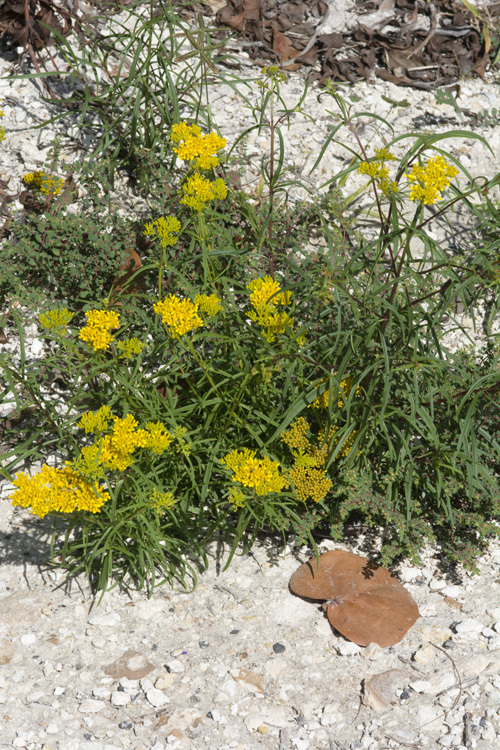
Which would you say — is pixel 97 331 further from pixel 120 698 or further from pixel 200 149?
pixel 120 698

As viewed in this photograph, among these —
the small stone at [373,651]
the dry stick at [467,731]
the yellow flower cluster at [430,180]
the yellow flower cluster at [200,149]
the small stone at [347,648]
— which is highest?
the yellow flower cluster at [430,180]

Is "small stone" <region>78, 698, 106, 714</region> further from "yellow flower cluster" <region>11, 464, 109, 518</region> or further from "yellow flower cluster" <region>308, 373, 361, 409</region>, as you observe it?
"yellow flower cluster" <region>308, 373, 361, 409</region>

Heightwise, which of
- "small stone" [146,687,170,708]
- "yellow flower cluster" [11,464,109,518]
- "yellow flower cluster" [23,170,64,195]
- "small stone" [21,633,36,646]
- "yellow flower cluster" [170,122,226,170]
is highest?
"yellow flower cluster" [170,122,226,170]

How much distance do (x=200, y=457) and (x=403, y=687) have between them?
1.08 meters

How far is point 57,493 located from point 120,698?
2.33ft

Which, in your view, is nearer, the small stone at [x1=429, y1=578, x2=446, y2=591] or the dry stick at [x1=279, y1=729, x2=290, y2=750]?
the dry stick at [x1=279, y1=729, x2=290, y2=750]

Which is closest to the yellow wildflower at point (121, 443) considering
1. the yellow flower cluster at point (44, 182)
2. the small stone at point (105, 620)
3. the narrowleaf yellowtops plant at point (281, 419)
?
the narrowleaf yellowtops plant at point (281, 419)

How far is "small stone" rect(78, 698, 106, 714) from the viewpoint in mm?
2330

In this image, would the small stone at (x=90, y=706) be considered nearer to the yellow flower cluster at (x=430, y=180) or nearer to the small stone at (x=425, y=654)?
the small stone at (x=425, y=654)

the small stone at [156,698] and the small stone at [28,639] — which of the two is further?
the small stone at [28,639]

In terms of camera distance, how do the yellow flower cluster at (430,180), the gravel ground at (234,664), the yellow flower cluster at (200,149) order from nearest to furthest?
the yellow flower cluster at (430,180), the gravel ground at (234,664), the yellow flower cluster at (200,149)

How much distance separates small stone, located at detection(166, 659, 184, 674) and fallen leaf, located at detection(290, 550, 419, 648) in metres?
0.51

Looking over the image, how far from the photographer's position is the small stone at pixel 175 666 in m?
2.47

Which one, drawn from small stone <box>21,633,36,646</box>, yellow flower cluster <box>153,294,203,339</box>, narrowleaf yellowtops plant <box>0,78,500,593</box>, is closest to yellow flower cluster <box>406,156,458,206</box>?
narrowleaf yellowtops plant <box>0,78,500,593</box>
